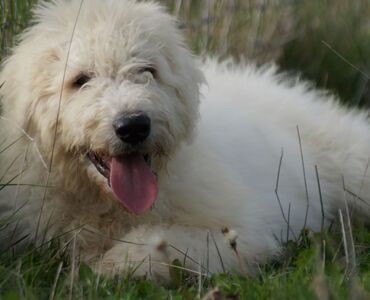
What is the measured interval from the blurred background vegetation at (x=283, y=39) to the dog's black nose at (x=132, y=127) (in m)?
3.68

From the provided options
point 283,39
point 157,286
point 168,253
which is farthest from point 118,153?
point 283,39

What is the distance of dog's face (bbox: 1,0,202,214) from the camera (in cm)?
498

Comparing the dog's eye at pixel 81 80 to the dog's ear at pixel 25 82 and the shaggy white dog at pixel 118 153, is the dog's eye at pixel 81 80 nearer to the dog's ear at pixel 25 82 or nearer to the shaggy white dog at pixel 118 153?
the shaggy white dog at pixel 118 153

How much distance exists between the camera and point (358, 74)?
29.5 ft

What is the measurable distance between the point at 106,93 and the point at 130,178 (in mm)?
475

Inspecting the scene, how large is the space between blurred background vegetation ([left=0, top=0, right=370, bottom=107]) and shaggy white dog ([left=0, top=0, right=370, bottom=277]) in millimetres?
2924

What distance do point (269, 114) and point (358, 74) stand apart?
7.40 ft

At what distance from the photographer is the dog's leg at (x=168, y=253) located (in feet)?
16.5

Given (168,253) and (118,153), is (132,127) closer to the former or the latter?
(118,153)

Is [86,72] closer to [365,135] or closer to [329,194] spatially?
[329,194]

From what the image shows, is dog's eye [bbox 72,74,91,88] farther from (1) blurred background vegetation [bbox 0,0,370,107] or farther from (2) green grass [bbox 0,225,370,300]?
(1) blurred background vegetation [bbox 0,0,370,107]

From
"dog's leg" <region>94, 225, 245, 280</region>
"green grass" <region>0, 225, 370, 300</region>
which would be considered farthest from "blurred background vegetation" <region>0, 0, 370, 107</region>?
"green grass" <region>0, 225, 370, 300</region>

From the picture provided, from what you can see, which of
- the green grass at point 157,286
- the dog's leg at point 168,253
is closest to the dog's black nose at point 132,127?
the dog's leg at point 168,253

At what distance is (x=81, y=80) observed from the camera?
521cm
